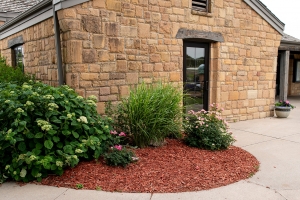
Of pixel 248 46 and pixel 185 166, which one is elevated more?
pixel 248 46

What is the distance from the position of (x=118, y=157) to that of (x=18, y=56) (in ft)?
19.7

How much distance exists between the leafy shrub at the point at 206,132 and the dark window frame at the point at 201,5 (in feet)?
10.0

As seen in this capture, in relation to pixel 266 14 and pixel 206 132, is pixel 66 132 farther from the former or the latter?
pixel 266 14

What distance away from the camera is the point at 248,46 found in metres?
7.72

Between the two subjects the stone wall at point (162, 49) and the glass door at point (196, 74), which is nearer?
the stone wall at point (162, 49)

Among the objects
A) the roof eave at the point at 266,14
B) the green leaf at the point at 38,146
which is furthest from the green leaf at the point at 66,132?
the roof eave at the point at 266,14

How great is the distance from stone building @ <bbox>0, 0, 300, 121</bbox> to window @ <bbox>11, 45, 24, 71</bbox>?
7 cm

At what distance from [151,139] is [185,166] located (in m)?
1.00

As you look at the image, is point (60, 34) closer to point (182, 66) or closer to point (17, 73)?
point (17, 73)

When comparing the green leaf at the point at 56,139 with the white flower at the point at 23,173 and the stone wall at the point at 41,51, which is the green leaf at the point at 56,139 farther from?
the stone wall at the point at 41,51

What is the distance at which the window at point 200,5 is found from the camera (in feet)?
21.9

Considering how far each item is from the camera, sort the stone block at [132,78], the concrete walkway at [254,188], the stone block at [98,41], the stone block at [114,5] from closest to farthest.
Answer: the concrete walkway at [254,188], the stone block at [98,41], the stone block at [114,5], the stone block at [132,78]

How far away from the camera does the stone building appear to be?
499cm

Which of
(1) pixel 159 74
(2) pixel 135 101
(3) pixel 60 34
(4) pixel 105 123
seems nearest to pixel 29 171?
(4) pixel 105 123
